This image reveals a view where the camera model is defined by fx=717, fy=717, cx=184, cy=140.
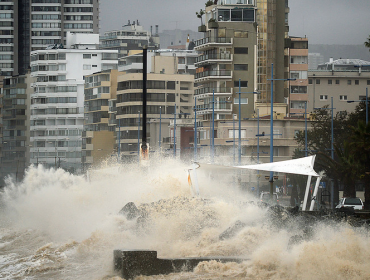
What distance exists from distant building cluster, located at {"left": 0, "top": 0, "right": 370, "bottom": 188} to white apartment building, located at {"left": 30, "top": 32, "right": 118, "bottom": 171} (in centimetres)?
19

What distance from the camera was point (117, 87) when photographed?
113875 millimetres

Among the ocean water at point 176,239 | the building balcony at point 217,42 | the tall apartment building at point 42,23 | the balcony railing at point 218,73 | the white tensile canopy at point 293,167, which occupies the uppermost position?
the tall apartment building at point 42,23

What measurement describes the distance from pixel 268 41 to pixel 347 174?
45.4 metres

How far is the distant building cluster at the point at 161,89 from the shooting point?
8681 centimetres

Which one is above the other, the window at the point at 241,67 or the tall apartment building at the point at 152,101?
the window at the point at 241,67

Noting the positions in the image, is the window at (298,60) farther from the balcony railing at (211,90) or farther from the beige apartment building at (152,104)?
the beige apartment building at (152,104)

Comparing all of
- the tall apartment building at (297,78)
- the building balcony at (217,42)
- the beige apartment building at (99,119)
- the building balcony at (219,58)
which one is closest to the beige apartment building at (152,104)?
the beige apartment building at (99,119)

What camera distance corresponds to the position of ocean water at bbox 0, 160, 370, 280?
20375mm

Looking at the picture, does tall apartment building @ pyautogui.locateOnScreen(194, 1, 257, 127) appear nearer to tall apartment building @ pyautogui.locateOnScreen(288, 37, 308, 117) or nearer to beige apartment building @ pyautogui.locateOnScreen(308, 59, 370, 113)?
tall apartment building @ pyautogui.locateOnScreen(288, 37, 308, 117)

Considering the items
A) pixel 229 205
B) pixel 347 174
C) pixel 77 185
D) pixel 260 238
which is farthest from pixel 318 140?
pixel 260 238

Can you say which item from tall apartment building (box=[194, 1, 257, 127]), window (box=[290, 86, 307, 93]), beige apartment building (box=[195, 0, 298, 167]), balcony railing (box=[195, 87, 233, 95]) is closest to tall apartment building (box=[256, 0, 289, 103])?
beige apartment building (box=[195, 0, 298, 167])

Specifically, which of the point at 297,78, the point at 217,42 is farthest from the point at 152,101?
the point at 297,78

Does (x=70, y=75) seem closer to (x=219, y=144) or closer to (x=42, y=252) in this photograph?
(x=219, y=144)

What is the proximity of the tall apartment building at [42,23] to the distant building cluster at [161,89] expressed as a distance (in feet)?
0.75
